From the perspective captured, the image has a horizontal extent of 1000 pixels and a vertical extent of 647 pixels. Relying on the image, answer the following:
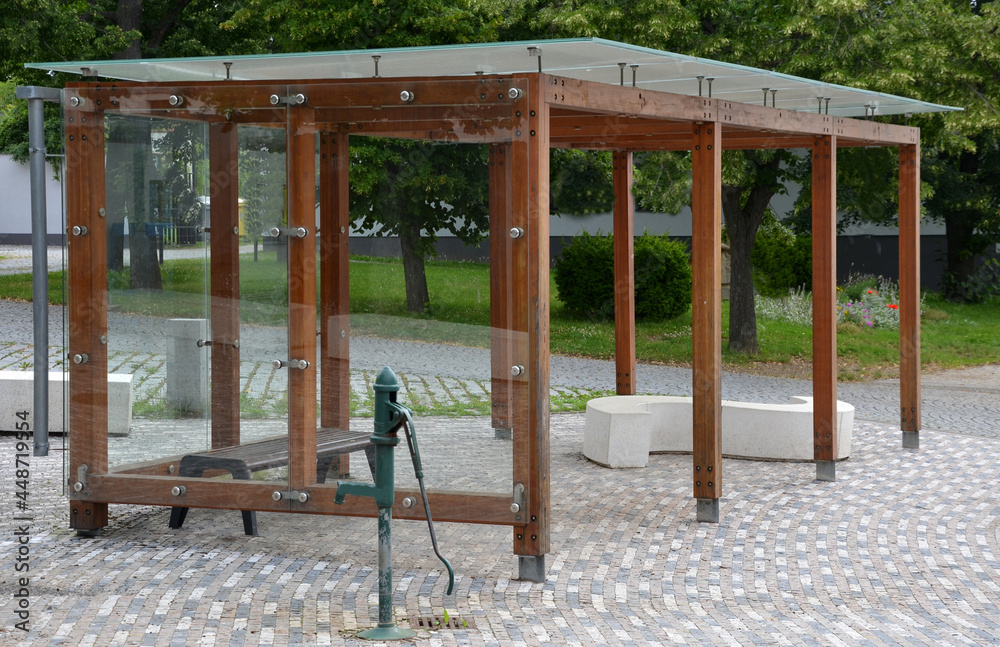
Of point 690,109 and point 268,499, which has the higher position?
point 690,109

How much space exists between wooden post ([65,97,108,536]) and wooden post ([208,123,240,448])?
0.63 m

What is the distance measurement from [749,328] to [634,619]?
1337cm

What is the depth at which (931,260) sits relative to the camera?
1254 inches

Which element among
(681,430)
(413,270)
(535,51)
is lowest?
(681,430)

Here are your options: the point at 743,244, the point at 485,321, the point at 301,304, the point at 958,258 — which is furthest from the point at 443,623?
the point at 958,258

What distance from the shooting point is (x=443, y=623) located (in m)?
5.33

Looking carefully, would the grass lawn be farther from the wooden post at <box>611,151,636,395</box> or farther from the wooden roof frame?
the wooden post at <box>611,151,636,395</box>

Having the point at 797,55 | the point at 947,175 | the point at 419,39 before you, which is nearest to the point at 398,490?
the point at 797,55

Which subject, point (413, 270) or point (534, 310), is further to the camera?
point (413, 270)

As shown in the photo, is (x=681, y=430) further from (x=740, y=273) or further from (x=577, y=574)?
(x=740, y=273)

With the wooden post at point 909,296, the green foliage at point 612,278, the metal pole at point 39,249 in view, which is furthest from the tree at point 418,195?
the green foliage at point 612,278

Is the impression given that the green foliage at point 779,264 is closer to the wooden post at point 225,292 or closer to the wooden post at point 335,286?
the wooden post at point 335,286

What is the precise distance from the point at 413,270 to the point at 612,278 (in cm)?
1323

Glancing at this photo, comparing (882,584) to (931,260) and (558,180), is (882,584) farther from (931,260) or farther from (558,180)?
(931,260)
